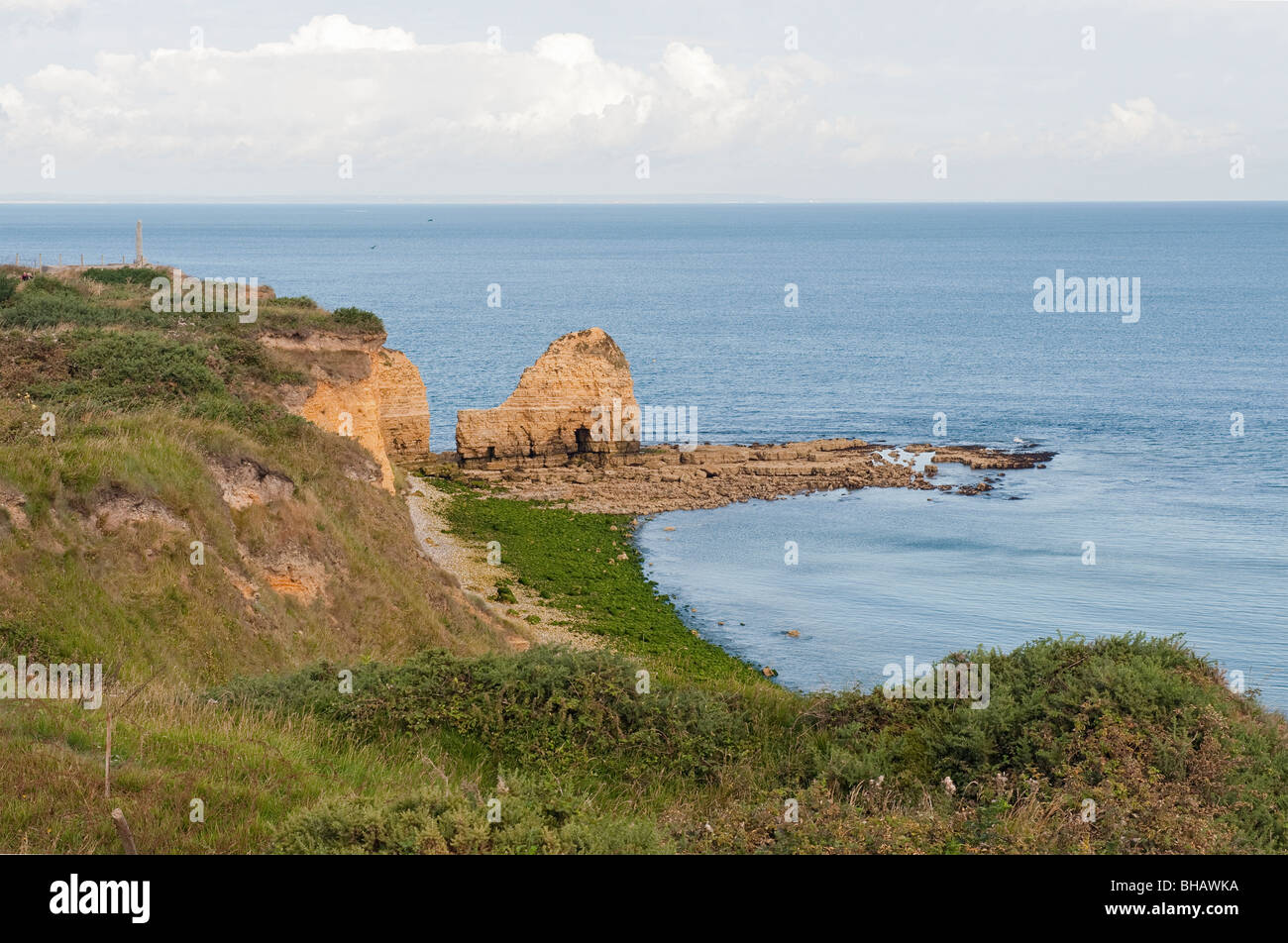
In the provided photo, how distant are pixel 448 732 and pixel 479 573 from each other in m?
28.6

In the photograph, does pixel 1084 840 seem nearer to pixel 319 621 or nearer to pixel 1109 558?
pixel 319 621

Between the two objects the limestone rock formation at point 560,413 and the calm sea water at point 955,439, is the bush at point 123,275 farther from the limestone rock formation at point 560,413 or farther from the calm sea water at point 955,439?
the calm sea water at point 955,439

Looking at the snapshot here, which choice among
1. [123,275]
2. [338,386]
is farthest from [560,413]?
[338,386]

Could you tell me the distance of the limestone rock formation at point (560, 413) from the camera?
59719 millimetres

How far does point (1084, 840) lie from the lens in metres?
8.69

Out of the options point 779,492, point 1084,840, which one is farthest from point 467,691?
point 779,492

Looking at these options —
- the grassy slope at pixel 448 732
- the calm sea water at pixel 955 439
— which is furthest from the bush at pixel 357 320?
the calm sea water at pixel 955 439

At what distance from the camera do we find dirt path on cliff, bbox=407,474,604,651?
34812 millimetres

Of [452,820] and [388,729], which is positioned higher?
[452,820]

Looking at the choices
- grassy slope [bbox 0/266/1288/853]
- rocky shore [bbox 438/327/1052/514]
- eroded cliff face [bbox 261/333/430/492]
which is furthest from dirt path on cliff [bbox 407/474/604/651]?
grassy slope [bbox 0/266/1288/853]

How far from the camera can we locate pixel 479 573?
41719 millimetres

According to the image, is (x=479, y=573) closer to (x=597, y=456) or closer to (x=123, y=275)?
(x=597, y=456)

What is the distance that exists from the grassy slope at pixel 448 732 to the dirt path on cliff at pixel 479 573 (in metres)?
9.28
